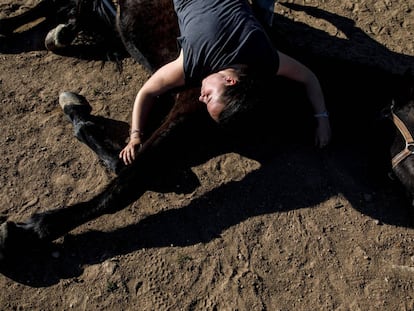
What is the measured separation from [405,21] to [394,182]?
6.22 ft

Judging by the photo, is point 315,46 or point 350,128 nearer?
point 350,128

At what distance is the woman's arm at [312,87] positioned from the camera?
3521 millimetres

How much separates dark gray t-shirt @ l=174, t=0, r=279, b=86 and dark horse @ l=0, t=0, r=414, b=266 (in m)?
0.31

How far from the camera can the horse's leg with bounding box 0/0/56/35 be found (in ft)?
14.5

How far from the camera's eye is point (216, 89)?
10.4ft

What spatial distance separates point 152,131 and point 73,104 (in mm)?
666

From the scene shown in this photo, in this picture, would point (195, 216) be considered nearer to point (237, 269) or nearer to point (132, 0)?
point (237, 269)

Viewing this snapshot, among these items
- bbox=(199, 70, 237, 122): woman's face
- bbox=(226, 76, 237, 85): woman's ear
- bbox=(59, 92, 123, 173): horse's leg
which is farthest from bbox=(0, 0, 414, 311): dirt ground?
bbox=(226, 76, 237, 85): woman's ear

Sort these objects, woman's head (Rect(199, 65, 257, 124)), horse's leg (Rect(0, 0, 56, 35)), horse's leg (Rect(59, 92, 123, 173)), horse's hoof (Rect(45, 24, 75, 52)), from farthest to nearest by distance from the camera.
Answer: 1. horse's leg (Rect(0, 0, 56, 35))
2. horse's hoof (Rect(45, 24, 75, 52))
3. horse's leg (Rect(59, 92, 123, 173))
4. woman's head (Rect(199, 65, 257, 124))

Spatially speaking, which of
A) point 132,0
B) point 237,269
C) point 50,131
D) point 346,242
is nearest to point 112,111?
point 50,131

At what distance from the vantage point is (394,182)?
374cm

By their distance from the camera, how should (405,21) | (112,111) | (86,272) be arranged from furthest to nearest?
(405,21)
(112,111)
(86,272)

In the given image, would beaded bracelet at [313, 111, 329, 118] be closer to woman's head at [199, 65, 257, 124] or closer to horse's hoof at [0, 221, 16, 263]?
woman's head at [199, 65, 257, 124]

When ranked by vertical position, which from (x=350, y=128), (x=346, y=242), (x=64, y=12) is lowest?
(x=346, y=242)
